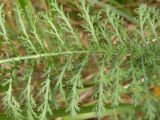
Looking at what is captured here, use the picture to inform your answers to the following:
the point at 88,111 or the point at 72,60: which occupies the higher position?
the point at 72,60

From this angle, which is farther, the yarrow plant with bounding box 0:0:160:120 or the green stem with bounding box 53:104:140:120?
the green stem with bounding box 53:104:140:120

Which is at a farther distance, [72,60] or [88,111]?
[88,111]

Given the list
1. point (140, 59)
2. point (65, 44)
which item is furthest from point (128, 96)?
point (65, 44)

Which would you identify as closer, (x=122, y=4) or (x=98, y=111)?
(x=98, y=111)

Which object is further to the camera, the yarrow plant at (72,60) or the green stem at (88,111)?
the green stem at (88,111)

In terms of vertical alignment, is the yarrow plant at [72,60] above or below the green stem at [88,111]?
above

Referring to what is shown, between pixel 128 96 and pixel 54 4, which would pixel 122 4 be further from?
pixel 54 4

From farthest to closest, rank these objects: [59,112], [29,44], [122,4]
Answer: [122,4], [59,112], [29,44]

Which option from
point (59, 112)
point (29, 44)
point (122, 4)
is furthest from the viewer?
point (122, 4)

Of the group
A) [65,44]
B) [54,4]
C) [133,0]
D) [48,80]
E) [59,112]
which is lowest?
[59,112]

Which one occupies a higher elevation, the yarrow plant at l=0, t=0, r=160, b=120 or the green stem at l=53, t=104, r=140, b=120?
the yarrow plant at l=0, t=0, r=160, b=120

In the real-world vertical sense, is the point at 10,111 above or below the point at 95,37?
below
